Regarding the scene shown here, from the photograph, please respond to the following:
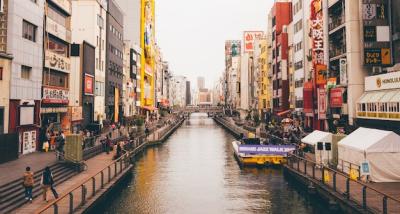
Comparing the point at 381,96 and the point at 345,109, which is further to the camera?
the point at 345,109

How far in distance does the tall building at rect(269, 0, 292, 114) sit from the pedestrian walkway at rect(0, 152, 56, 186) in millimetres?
56719

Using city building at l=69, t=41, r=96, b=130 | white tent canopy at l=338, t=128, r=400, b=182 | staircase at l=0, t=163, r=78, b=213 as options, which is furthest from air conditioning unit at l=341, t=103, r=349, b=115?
city building at l=69, t=41, r=96, b=130

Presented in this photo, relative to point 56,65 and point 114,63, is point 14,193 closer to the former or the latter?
point 56,65

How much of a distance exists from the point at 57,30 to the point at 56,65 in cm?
433

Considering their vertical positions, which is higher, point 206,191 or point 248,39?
point 248,39

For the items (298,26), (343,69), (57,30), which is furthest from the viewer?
(298,26)

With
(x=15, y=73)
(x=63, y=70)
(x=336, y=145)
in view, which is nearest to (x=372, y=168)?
(x=336, y=145)

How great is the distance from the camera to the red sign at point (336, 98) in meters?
48.8

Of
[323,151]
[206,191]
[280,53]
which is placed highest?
[280,53]

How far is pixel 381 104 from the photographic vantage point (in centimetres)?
3612

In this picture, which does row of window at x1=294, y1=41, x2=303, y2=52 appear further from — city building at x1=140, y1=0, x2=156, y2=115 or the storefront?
city building at x1=140, y1=0, x2=156, y2=115

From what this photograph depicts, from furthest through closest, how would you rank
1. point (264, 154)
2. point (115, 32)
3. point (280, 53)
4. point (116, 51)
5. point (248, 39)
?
point (248, 39) < point (116, 51) < point (115, 32) < point (280, 53) < point (264, 154)

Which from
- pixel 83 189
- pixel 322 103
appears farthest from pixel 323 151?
pixel 322 103

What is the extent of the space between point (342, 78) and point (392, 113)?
14.2 metres
